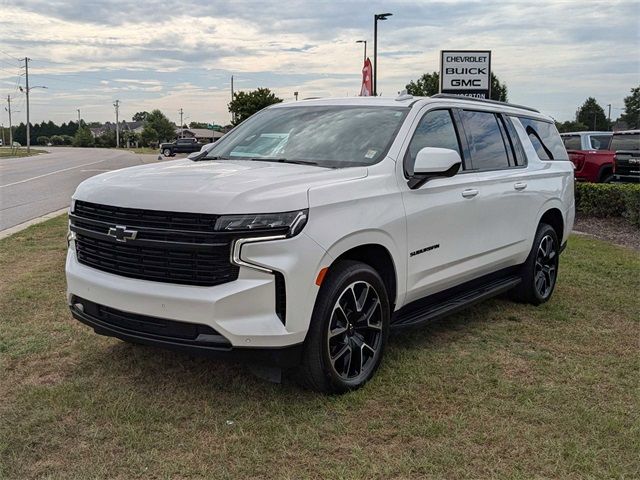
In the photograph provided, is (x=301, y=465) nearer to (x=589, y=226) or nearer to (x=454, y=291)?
(x=454, y=291)

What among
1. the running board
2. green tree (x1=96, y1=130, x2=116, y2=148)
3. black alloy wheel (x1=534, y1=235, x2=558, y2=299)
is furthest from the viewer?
green tree (x1=96, y1=130, x2=116, y2=148)

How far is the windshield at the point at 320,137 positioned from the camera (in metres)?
4.32

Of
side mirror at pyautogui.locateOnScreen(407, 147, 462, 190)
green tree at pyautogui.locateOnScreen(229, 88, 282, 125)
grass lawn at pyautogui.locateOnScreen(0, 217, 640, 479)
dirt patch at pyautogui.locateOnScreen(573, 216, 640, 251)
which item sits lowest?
grass lawn at pyautogui.locateOnScreen(0, 217, 640, 479)

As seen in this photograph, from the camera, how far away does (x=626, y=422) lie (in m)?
3.62

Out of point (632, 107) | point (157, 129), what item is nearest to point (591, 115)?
point (632, 107)

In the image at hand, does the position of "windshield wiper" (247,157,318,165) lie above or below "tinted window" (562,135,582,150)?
below

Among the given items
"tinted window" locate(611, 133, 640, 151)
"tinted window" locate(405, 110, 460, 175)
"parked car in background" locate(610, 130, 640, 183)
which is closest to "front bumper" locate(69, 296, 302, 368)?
"tinted window" locate(405, 110, 460, 175)

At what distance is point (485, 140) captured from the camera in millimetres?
5375

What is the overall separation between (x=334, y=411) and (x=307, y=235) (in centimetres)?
108

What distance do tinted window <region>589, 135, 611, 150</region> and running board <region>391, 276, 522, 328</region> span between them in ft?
37.4

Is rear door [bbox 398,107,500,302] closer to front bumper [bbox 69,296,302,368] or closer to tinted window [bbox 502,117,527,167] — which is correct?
tinted window [bbox 502,117,527,167]

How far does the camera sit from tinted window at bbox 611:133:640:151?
45.4 ft

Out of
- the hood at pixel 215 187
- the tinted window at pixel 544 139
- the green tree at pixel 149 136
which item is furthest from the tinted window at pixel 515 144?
the green tree at pixel 149 136

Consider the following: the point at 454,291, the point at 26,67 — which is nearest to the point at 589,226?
the point at 454,291
